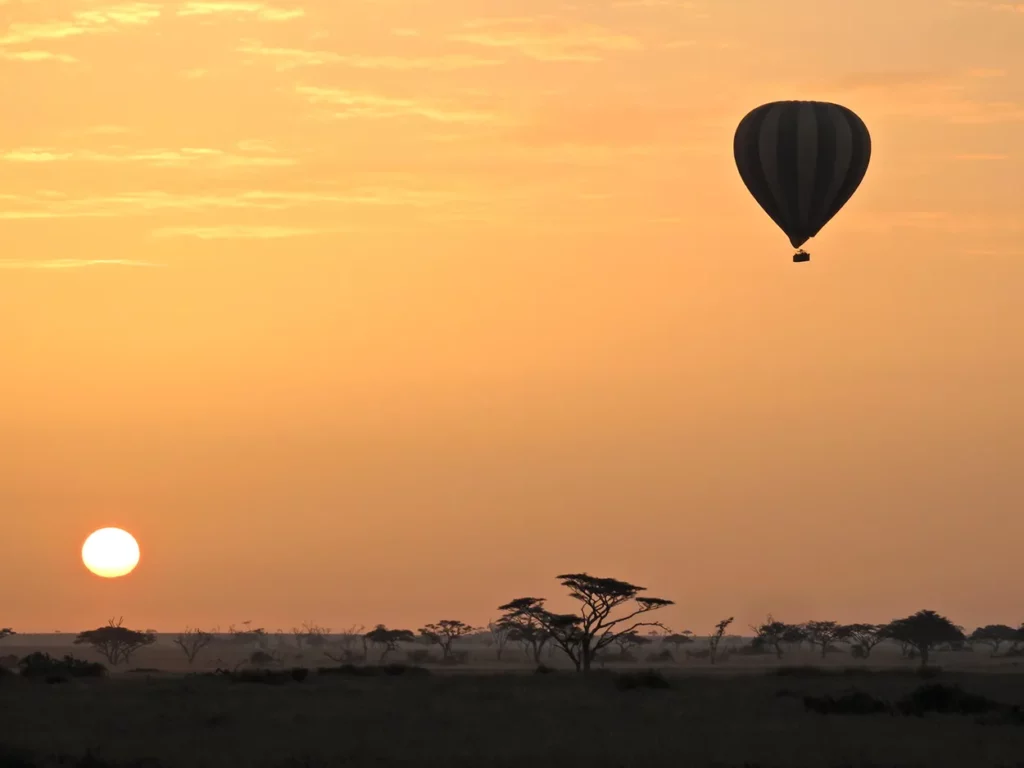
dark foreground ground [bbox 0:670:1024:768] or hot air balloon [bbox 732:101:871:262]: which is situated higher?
hot air balloon [bbox 732:101:871:262]

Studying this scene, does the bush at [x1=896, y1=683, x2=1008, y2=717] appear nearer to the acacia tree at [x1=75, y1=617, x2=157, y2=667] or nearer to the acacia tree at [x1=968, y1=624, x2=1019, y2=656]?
the acacia tree at [x1=75, y1=617, x2=157, y2=667]

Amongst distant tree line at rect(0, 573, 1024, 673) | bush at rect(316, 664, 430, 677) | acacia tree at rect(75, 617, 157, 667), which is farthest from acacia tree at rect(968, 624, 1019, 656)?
bush at rect(316, 664, 430, 677)

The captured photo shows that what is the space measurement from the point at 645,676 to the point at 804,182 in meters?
20.1

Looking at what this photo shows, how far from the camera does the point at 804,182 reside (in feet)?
201

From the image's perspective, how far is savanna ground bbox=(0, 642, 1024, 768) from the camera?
120 ft

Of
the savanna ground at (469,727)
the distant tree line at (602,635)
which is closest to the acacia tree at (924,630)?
the distant tree line at (602,635)

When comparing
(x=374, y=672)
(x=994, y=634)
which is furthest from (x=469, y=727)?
(x=994, y=634)

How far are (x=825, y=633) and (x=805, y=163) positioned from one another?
11948cm

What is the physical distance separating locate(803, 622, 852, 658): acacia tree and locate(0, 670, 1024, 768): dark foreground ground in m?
107

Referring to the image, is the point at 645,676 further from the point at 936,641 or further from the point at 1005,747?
the point at 936,641

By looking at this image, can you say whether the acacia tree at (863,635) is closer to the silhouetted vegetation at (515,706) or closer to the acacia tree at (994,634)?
the acacia tree at (994,634)

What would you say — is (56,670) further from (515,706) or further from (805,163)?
(805,163)

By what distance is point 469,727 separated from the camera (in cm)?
4444

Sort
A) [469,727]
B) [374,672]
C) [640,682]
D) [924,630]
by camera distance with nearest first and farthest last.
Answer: [469,727] → [640,682] → [374,672] → [924,630]
